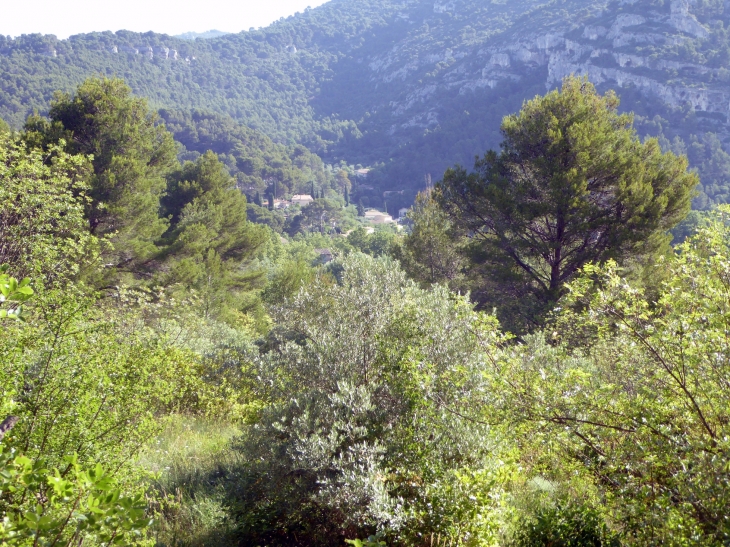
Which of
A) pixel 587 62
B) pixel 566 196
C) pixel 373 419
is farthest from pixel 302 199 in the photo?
pixel 373 419

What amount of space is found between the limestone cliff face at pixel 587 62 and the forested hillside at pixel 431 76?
35 cm

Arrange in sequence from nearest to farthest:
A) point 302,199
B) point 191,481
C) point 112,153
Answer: point 191,481 < point 112,153 < point 302,199

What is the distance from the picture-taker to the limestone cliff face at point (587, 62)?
8512cm

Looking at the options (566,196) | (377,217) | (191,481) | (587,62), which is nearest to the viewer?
(191,481)

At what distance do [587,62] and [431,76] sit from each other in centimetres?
5251

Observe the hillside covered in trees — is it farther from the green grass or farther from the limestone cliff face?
the limestone cliff face

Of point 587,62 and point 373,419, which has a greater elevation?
point 587,62

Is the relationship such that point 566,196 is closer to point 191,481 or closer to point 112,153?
point 191,481

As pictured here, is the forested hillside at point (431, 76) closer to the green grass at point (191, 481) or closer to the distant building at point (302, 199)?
the distant building at point (302, 199)

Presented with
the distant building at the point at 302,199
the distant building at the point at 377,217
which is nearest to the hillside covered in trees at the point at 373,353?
the distant building at the point at 377,217

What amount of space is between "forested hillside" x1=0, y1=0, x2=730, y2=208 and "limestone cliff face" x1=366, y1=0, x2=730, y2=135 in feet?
1.14

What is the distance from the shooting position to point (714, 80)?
82.4 m

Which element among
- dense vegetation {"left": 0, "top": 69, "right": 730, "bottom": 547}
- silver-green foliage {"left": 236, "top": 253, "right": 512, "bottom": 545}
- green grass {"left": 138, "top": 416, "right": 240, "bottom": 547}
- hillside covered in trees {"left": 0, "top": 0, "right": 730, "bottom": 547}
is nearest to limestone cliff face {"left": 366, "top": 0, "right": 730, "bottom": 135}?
hillside covered in trees {"left": 0, "top": 0, "right": 730, "bottom": 547}

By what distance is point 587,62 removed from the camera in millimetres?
106062
